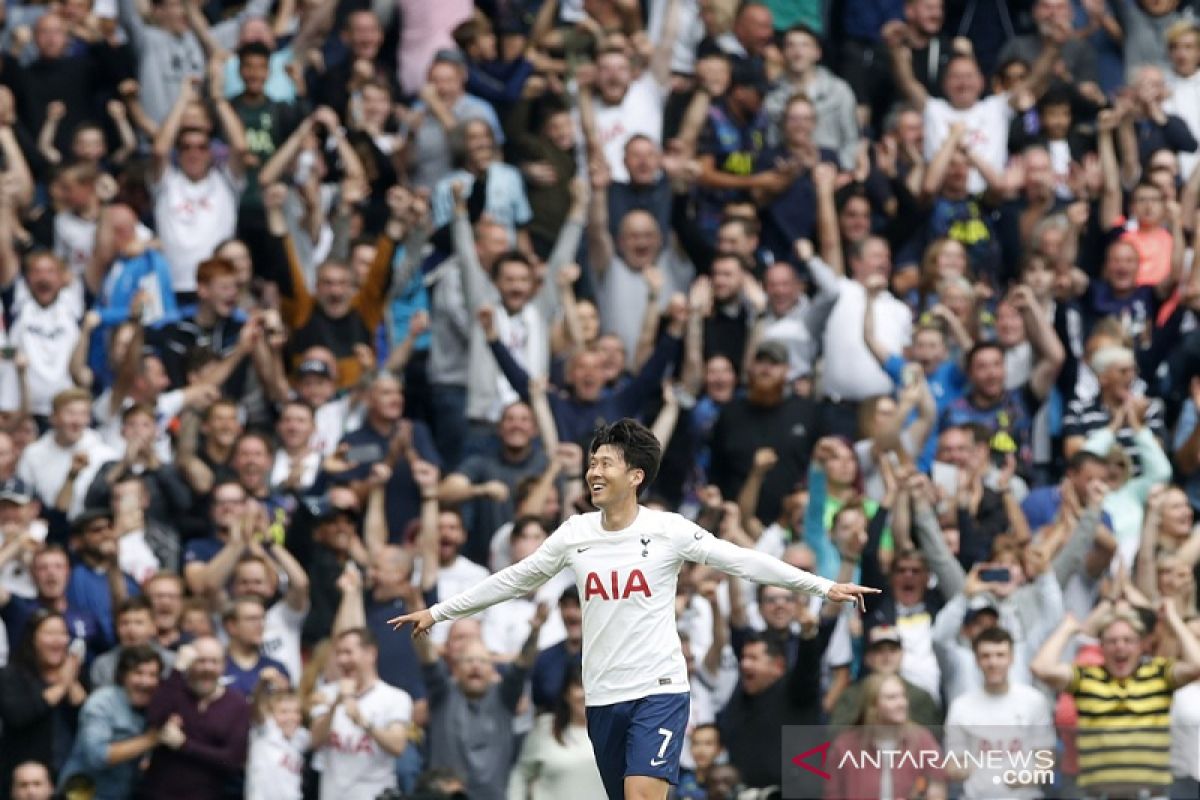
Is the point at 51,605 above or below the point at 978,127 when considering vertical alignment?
below

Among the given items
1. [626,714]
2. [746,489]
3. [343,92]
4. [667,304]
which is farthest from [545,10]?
[626,714]

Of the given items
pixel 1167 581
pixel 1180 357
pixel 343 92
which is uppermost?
pixel 343 92

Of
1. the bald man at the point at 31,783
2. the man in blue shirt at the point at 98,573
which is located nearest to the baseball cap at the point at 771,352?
the man in blue shirt at the point at 98,573

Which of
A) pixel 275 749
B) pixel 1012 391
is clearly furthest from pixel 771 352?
pixel 275 749

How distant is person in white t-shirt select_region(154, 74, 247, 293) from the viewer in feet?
66.9

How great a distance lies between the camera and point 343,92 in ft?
71.6

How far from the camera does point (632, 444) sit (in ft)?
40.7

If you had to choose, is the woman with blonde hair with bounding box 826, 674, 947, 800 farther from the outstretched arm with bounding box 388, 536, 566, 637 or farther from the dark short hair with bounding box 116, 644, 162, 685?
the dark short hair with bounding box 116, 644, 162, 685

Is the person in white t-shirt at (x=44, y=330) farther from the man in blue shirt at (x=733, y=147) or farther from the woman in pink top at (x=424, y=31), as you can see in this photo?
the man in blue shirt at (x=733, y=147)

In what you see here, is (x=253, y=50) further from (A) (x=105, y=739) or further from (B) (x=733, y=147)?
(A) (x=105, y=739)

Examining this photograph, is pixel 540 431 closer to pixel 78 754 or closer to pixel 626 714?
pixel 78 754

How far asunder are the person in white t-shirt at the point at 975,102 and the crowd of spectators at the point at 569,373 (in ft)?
0.15

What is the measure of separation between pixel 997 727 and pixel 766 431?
329 centimetres

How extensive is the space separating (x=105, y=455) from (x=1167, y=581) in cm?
662
